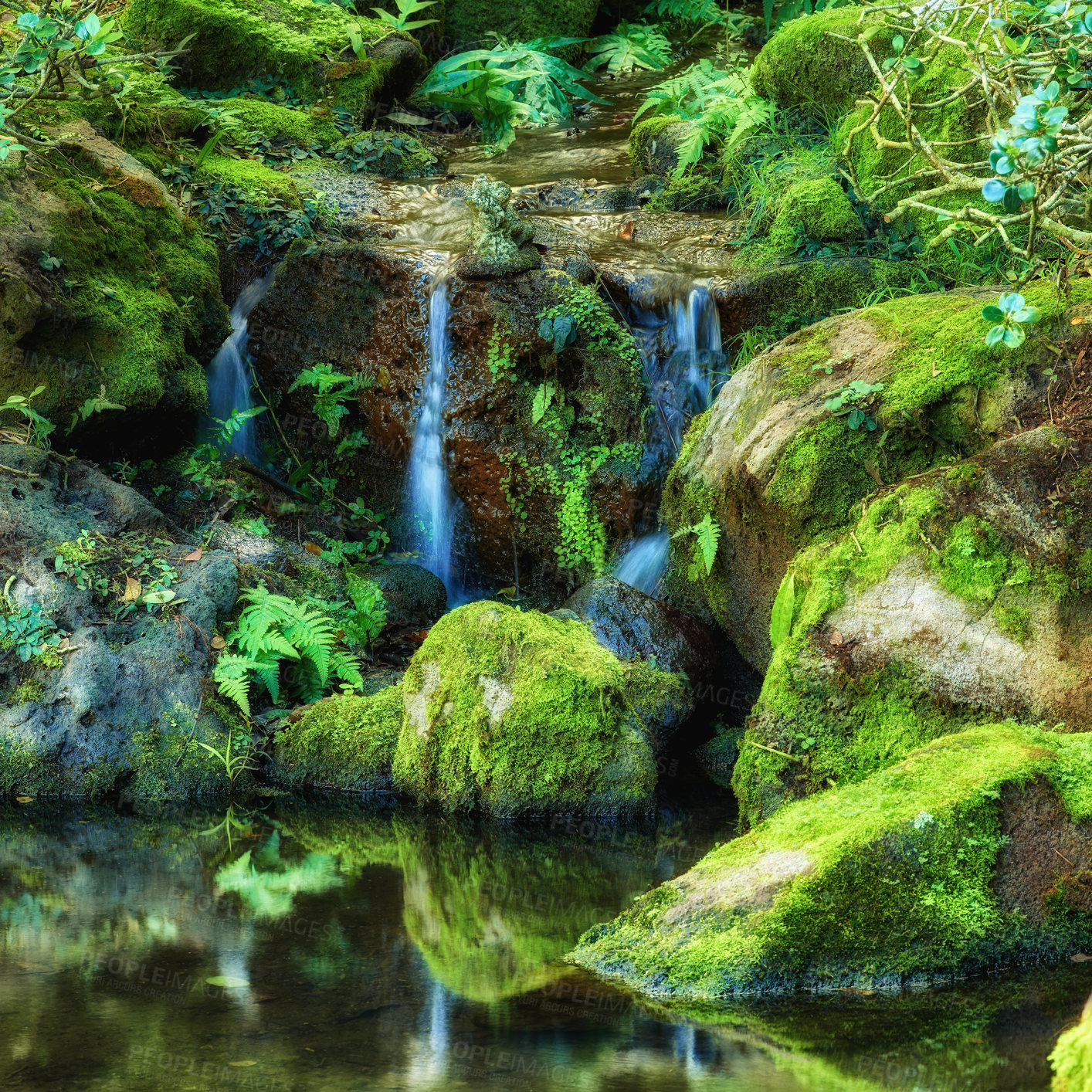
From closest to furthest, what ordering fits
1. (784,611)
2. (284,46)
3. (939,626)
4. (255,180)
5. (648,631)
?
(939,626)
(784,611)
(648,631)
(255,180)
(284,46)

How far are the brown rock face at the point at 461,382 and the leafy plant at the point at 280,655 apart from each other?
2049 millimetres

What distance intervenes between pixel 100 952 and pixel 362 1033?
4.56ft

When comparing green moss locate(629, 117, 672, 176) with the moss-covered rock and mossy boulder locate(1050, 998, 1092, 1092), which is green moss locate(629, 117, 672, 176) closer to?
the moss-covered rock

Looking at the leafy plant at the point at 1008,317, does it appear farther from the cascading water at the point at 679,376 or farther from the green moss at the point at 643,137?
the green moss at the point at 643,137

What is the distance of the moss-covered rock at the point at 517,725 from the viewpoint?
20.6ft

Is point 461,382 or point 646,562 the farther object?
point 461,382

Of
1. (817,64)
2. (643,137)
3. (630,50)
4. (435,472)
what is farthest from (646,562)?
(630,50)

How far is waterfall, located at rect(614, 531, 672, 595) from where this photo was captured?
27.2 ft

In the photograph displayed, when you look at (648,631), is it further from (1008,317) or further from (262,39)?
(262,39)

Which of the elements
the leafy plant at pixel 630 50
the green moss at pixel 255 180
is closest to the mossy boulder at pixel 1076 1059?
the green moss at pixel 255 180

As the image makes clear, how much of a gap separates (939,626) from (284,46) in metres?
10.6

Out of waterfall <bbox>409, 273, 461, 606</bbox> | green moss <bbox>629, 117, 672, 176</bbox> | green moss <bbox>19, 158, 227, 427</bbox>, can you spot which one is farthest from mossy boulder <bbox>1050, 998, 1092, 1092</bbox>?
green moss <bbox>629, 117, 672, 176</bbox>

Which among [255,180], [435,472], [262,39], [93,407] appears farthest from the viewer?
[262,39]

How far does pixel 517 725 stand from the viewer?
6.30 meters
